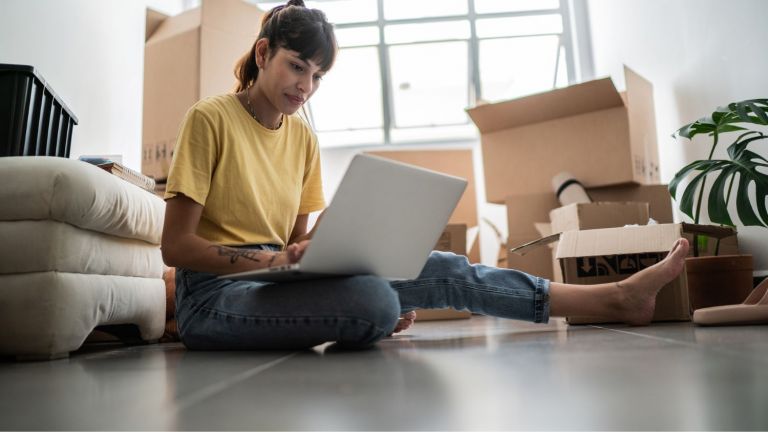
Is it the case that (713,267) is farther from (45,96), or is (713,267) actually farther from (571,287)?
(45,96)

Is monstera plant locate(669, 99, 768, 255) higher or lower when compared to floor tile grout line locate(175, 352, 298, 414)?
higher

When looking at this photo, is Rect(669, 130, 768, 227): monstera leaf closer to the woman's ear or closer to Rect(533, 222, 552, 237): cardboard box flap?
Rect(533, 222, 552, 237): cardboard box flap

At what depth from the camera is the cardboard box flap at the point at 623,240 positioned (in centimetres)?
141

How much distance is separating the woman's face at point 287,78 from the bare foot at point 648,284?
727 mm

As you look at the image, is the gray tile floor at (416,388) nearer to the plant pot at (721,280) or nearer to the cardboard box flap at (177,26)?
the plant pot at (721,280)

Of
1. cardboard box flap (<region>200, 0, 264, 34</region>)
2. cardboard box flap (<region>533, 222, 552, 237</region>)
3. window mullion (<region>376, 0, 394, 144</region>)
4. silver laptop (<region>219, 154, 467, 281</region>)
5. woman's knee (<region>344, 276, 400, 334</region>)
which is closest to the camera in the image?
silver laptop (<region>219, 154, 467, 281</region>)

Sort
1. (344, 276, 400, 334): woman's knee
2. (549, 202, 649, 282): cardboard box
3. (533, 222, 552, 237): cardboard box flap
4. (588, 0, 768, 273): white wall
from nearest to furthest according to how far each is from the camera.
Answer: (344, 276, 400, 334): woman's knee
(549, 202, 649, 282): cardboard box
(588, 0, 768, 273): white wall
(533, 222, 552, 237): cardboard box flap

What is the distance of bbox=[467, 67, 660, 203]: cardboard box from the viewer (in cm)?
232

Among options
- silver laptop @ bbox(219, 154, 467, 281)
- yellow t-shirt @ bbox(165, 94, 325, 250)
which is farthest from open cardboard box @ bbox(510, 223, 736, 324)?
yellow t-shirt @ bbox(165, 94, 325, 250)

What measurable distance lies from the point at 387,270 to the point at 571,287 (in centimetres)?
42

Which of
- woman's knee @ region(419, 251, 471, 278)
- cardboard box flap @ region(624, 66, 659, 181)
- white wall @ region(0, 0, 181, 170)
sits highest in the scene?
white wall @ region(0, 0, 181, 170)

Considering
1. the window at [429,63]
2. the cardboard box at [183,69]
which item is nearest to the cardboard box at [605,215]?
the cardboard box at [183,69]

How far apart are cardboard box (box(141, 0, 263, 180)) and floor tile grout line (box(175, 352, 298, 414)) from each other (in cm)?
181

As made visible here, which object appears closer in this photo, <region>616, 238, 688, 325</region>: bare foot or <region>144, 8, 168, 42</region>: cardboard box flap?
<region>616, 238, 688, 325</region>: bare foot
